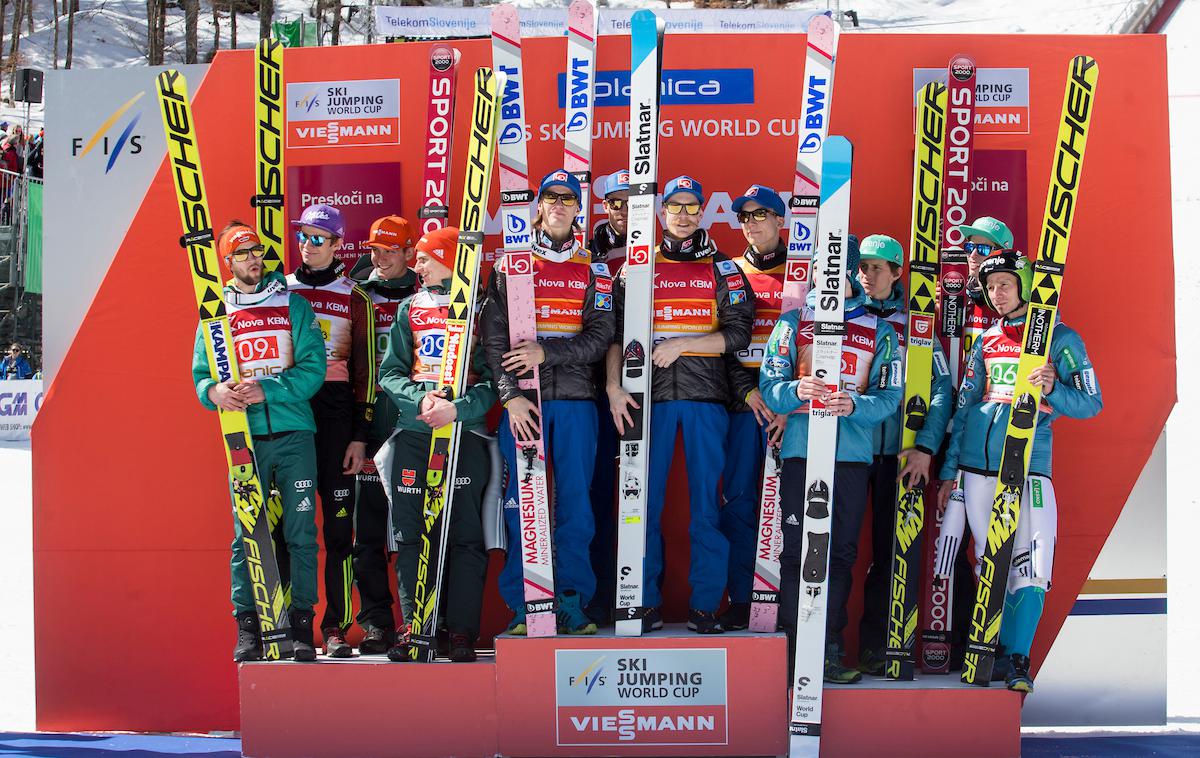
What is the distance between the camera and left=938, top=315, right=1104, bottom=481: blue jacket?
392 cm

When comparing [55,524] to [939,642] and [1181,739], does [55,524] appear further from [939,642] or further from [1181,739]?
[1181,739]

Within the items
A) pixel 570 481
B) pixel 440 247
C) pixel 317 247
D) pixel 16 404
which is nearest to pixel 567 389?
pixel 570 481

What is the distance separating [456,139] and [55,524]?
2.40 metres

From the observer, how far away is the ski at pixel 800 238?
161 inches

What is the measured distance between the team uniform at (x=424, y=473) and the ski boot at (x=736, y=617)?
2.95 ft

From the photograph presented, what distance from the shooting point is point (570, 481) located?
13.3 feet

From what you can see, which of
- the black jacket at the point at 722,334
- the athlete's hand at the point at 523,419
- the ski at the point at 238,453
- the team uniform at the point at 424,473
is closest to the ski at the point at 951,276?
the black jacket at the point at 722,334

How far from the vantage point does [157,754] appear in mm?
4293

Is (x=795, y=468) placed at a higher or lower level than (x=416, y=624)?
higher

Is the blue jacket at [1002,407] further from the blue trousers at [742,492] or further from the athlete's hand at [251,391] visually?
the athlete's hand at [251,391]

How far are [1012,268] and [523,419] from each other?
5.95 ft

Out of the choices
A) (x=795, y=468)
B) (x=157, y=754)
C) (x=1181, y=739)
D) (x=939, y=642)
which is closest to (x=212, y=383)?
(x=157, y=754)

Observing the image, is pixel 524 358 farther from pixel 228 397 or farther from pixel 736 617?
pixel 736 617

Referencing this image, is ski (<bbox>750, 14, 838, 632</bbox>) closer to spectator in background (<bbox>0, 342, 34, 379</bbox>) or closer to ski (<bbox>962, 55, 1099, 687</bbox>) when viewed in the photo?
ski (<bbox>962, 55, 1099, 687</bbox>)
